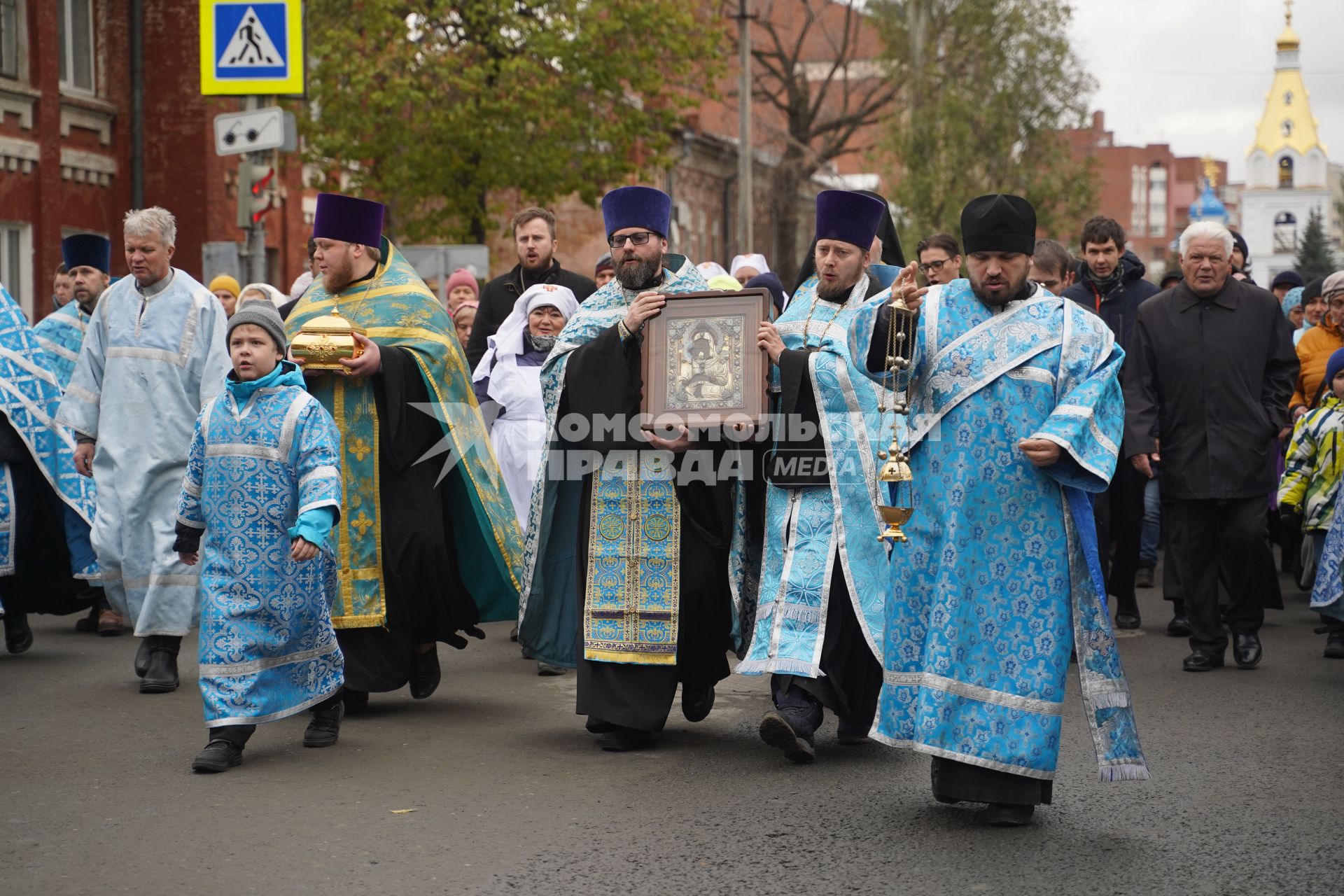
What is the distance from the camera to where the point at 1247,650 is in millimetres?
9422

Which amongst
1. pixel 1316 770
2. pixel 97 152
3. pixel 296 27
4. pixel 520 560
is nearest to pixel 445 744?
pixel 520 560

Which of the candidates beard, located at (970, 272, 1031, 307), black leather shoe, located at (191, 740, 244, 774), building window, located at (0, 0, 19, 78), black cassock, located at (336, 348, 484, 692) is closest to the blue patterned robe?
beard, located at (970, 272, 1031, 307)

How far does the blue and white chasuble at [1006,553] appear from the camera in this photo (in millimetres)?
5953

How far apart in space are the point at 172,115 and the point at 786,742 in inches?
772

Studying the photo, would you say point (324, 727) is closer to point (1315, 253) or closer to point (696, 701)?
point (696, 701)

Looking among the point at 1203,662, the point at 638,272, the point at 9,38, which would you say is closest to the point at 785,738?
the point at 638,272

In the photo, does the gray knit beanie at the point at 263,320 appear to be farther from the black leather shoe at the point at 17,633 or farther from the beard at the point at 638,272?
the black leather shoe at the point at 17,633

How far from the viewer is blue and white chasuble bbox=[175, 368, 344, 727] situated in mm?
6926

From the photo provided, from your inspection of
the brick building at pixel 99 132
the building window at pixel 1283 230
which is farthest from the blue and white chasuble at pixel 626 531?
the building window at pixel 1283 230

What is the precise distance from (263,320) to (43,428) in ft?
11.4

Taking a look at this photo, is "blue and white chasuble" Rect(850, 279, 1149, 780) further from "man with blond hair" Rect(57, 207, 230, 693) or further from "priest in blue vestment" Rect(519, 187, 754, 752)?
"man with blond hair" Rect(57, 207, 230, 693)

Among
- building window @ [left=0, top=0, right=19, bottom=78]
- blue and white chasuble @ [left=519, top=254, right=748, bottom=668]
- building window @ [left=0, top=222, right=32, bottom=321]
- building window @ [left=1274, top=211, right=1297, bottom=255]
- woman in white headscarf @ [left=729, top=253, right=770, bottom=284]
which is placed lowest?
blue and white chasuble @ [left=519, top=254, right=748, bottom=668]

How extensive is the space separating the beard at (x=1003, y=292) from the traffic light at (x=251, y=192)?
948 cm

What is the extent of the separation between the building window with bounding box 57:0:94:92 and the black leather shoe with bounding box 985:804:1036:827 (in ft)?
64.4
